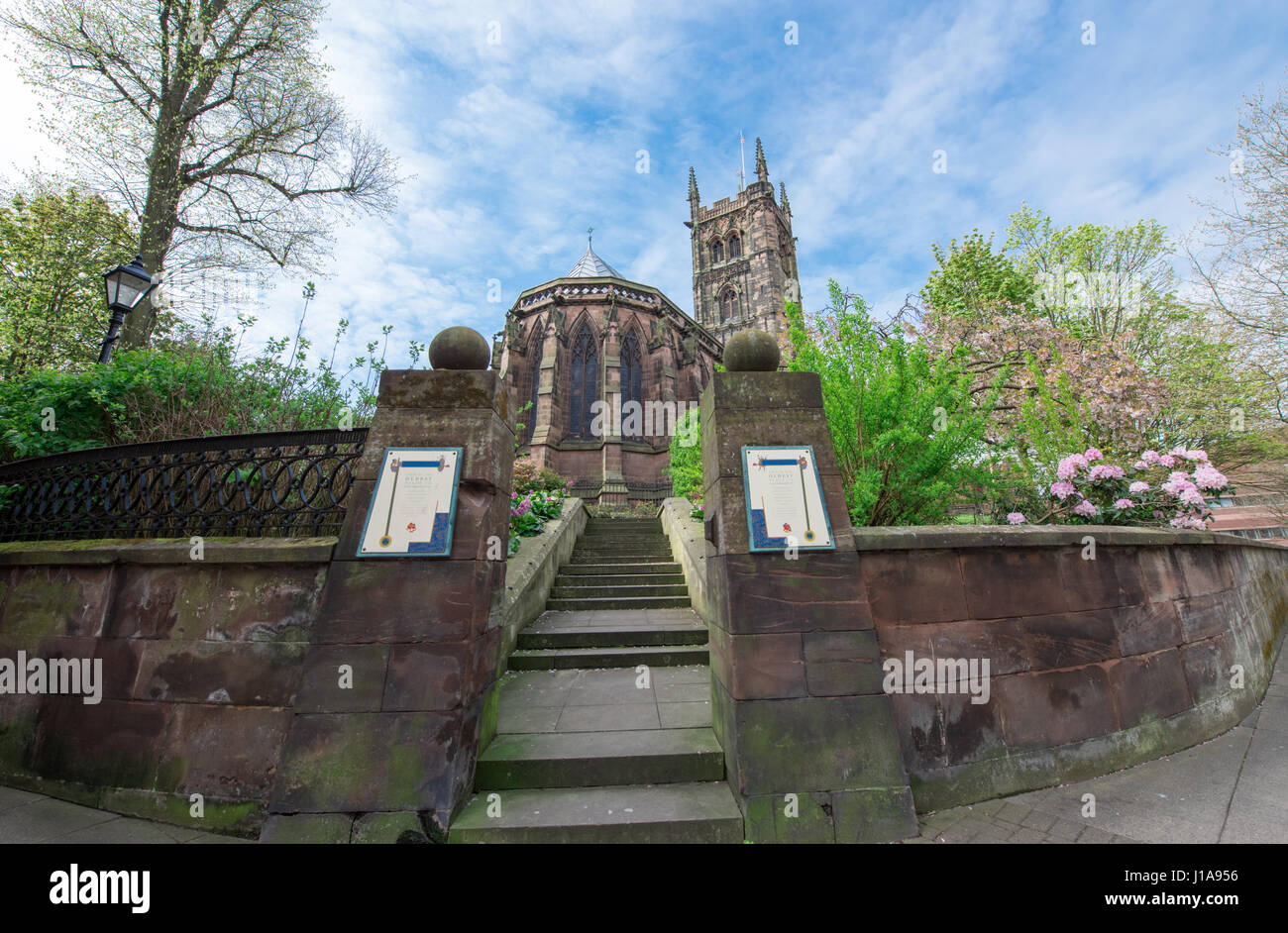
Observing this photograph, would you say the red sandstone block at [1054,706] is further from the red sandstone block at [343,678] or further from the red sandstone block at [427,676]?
the red sandstone block at [343,678]

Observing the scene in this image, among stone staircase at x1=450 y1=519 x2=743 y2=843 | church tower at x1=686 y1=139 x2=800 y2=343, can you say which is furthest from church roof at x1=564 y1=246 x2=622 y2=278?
stone staircase at x1=450 y1=519 x2=743 y2=843

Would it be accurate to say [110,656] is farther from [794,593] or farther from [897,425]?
[897,425]

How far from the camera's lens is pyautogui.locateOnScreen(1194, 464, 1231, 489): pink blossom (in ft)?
16.4

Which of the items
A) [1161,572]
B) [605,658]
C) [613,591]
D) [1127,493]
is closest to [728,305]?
[613,591]

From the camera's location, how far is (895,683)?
119 inches

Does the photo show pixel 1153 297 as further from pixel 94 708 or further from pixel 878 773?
pixel 94 708

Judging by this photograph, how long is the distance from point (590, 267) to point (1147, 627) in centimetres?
2893

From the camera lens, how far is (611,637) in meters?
5.34

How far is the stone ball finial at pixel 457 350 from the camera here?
3438 mm

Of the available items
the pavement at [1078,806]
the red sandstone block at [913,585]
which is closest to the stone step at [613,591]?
the pavement at [1078,806]

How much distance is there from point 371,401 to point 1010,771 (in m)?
9.84

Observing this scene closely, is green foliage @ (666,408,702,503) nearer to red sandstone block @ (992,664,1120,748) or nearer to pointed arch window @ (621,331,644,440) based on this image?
red sandstone block @ (992,664,1120,748)

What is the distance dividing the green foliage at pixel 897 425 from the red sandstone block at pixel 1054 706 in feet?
5.89
